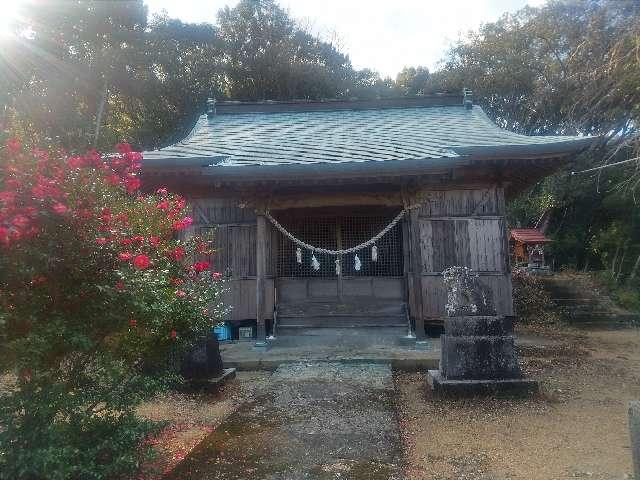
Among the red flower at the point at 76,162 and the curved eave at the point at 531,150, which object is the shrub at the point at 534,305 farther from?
the red flower at the point at 76,162

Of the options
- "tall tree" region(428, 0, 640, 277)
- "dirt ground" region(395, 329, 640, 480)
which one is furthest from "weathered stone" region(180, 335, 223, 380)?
"tall tree" region(428, 0, 640, 277)

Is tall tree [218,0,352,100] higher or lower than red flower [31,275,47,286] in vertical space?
higher

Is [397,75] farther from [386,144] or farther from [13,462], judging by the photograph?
[13,462]

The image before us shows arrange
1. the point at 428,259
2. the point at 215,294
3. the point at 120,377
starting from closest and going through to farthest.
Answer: the point at 120,377 → the point at 215,294 → the point at 428,259

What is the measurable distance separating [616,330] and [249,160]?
28.2 ft

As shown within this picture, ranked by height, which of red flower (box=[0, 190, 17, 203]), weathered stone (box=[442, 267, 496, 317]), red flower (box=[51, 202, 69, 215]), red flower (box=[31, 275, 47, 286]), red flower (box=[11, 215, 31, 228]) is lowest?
weathered stone (box=[442, 267, 496, 317])

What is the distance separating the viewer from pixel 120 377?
3.05 metres

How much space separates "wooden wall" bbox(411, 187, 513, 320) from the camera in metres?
8.68

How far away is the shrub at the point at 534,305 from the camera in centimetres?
1073

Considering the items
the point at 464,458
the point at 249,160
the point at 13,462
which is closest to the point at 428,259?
the point at 249,160

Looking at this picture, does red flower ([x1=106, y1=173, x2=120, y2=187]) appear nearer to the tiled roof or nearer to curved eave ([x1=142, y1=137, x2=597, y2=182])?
curved eave ([x1=142, y1=137, x2=597, y2=182])

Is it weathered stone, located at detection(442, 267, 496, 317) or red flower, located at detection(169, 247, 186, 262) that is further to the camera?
weathered stone, located at detection(442, 267, 496, 317)

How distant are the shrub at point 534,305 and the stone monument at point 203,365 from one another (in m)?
7.28

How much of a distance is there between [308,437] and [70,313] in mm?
2188
